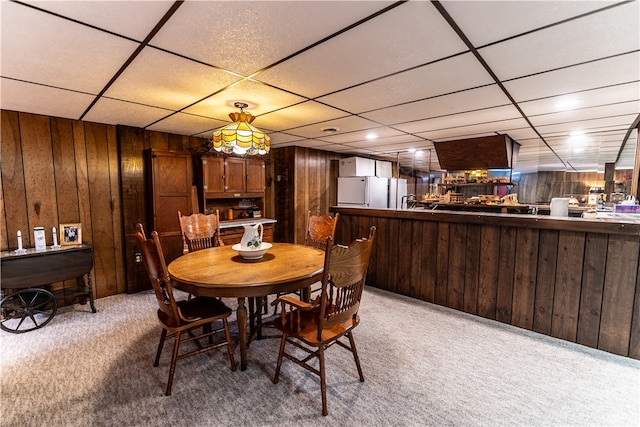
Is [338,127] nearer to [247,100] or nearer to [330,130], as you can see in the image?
[330,130]

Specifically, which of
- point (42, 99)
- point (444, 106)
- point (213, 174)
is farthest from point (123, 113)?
point (444, 106)

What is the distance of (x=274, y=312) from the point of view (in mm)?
3152

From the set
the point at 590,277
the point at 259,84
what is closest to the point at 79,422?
Answer: the point at 259,84

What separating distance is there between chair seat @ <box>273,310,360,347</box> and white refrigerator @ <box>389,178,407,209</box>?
502cm

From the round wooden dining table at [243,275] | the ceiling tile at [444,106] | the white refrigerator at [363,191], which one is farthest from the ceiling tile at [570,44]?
the white refrigerator at [363,191]

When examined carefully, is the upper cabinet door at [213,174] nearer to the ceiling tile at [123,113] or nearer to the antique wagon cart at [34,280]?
the ceiling tile at [123,113]

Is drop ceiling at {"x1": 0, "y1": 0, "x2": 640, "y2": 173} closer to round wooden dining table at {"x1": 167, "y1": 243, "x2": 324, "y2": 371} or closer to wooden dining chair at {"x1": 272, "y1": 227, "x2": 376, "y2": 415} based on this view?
wooden dining chair at {"x1": 272, "y1": 227, "x2": 376, "y2": 415}

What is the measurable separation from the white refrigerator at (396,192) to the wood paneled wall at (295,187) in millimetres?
1720

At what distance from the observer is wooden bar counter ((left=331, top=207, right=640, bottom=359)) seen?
2.33 metres

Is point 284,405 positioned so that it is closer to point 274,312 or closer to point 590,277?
point 274,312

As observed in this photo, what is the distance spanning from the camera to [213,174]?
4.26 meters

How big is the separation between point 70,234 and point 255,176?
2.48 m

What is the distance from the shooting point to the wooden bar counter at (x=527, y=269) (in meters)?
2.33

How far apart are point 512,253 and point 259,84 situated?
2851mm
